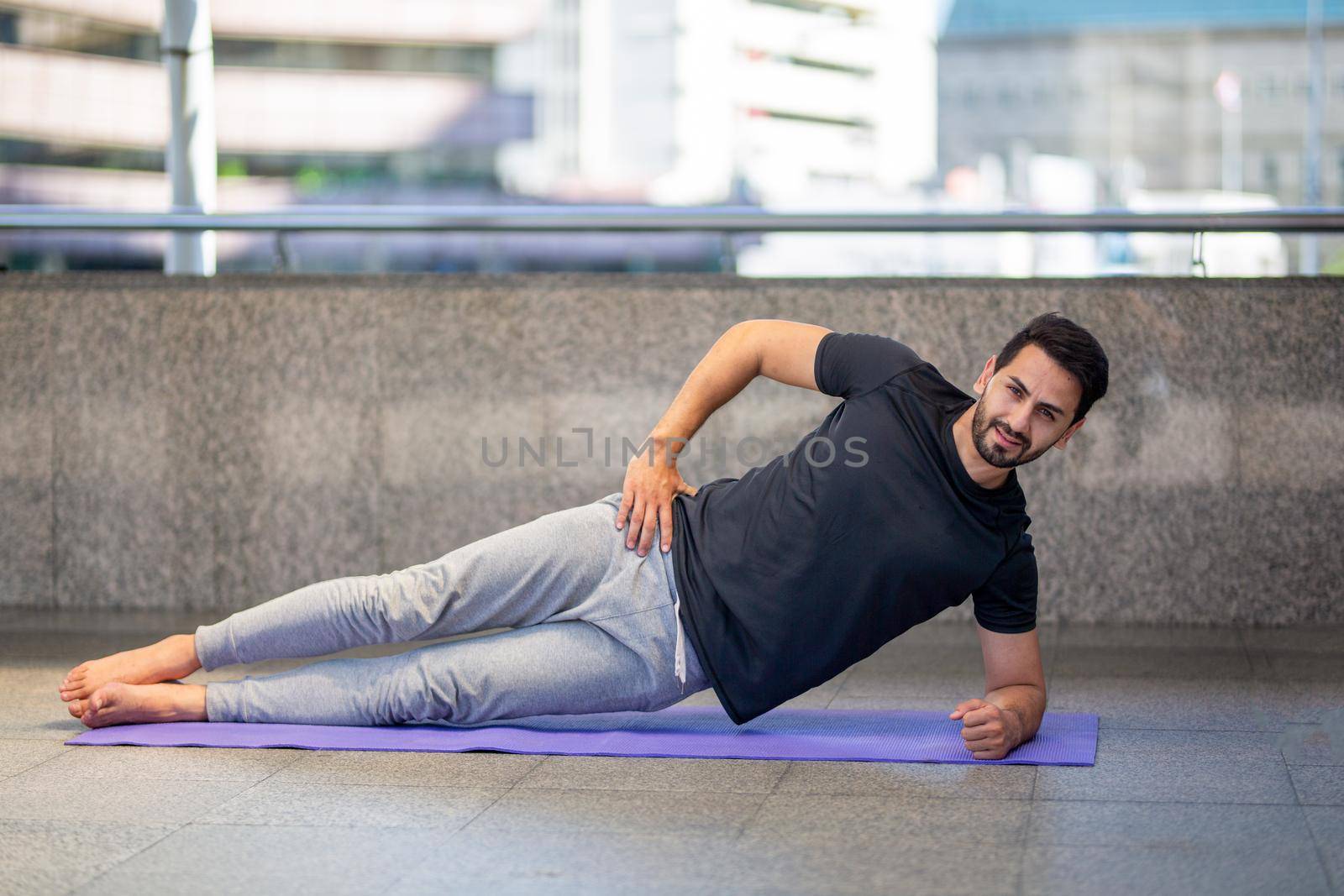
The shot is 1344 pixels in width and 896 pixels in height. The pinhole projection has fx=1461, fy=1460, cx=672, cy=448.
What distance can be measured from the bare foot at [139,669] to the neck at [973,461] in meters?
1.89

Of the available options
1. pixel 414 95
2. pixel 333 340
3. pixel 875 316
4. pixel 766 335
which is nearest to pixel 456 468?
pixel 333 340

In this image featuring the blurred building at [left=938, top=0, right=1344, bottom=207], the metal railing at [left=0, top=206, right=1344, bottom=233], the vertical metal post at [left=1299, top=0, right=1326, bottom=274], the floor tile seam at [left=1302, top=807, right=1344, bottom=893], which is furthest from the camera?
the blurred building at [left=938, top=0, right=1344, bottom=207]

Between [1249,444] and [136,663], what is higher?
[1249,444]

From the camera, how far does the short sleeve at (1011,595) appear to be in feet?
10.7

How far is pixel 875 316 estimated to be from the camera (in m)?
5.13

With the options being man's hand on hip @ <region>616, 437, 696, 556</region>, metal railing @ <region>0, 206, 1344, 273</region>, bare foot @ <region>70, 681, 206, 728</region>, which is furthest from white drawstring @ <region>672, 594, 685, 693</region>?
metal railing @ <region>0, 206, 1344, 273</region>

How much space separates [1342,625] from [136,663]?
3811mm

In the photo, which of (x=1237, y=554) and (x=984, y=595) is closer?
(x=984, y=595)

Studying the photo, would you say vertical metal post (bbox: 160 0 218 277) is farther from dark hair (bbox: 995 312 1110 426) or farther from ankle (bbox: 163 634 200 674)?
dark hair (bbox: 995 312 1110 426)

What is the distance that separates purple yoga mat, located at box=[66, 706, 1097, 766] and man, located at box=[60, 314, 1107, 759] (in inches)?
2.0

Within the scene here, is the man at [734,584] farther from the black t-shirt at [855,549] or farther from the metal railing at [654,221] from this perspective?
the metal railing at [654,221]

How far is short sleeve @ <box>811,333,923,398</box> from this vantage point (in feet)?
11.1

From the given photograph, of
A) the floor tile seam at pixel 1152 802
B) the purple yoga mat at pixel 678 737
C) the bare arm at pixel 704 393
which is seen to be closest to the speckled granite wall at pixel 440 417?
the purple yoga mat at pixel 678 737

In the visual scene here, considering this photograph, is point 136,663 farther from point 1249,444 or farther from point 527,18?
point 527,18
